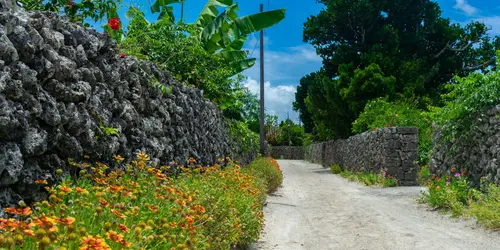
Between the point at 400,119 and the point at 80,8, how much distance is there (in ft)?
48.6

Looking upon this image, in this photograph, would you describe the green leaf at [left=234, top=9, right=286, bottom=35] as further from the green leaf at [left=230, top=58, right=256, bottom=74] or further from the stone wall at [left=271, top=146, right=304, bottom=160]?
the stone wall at [left=271, top=146, right=304, bottom=160]

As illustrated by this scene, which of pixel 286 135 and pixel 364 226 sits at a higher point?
pixel 286 135

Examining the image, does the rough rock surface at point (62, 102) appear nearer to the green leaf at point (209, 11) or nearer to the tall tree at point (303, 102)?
the green leaf at point (209, 11)

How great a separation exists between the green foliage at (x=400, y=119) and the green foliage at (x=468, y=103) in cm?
721

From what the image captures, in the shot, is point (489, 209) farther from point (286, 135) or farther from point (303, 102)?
point (286, 135)

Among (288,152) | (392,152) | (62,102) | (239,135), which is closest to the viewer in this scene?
(62,102)

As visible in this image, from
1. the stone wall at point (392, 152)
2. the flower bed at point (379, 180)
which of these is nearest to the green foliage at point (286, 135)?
the stone wall at point (392, 152)

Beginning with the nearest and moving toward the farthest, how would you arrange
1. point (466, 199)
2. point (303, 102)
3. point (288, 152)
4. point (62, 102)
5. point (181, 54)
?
point (62, 102)
point (466, 199)
point (181, 54)
point (303, 102)
point (288, 152)

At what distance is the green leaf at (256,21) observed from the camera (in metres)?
13.0

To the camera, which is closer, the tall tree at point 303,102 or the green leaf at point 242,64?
the green leaf at point 242,64

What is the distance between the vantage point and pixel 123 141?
561 cm

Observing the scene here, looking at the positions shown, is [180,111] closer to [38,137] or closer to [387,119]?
[38,137]

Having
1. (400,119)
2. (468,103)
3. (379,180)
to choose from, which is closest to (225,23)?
(468,103)

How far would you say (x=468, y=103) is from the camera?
9531 mm
